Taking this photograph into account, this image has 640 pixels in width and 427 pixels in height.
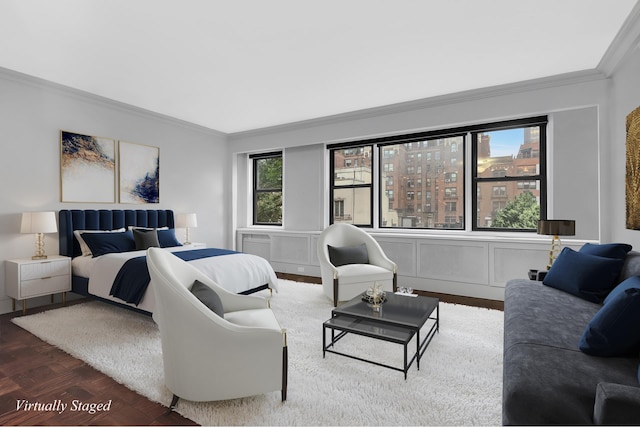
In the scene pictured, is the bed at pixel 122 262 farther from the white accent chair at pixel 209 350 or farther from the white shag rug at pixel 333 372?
the white accent chair at pixel 209 350

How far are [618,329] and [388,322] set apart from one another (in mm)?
1290

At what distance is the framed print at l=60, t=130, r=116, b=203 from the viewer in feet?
14.2

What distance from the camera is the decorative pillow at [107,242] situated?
13.4 feet

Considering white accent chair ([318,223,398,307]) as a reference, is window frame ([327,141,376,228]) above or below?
above

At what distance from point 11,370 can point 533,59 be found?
5.41 m

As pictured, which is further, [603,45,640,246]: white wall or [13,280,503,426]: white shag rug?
[603,45,640,246]: white wall

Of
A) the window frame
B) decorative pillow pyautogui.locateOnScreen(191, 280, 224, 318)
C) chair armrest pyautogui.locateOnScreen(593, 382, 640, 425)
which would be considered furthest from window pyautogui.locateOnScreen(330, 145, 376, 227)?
chair armrest pyautogui.locateOnScreen(593, 382, 640, 425)

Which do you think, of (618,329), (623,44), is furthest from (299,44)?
(618,329)

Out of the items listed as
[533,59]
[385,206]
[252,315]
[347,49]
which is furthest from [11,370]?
[533,59]

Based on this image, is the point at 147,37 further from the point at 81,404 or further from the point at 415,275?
the point at 415,275

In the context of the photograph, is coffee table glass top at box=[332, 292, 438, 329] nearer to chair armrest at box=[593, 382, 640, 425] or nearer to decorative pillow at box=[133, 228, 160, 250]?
chair armrest at box=[593, 382, 640, 425]

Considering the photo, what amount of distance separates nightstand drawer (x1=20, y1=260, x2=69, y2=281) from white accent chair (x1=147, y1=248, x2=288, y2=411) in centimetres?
288

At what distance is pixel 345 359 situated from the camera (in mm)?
2602

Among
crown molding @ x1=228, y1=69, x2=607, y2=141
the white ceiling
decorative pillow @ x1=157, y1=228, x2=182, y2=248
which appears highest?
the white ceiling
